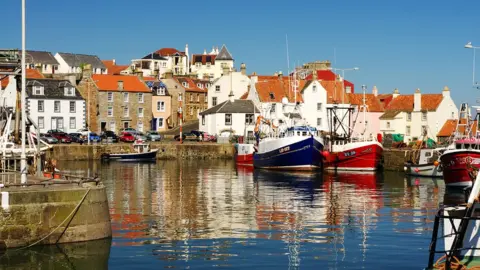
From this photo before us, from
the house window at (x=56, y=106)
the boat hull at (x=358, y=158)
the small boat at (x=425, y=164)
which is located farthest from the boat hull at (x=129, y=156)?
the small boat at (x=425, y=164)

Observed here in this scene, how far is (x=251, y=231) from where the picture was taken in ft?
96.2

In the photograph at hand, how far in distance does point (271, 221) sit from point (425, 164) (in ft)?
99.3

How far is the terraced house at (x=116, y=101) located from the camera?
314ft

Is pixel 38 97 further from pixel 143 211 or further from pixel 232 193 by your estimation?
pixel 143 211

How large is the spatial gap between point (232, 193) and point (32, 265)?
23.2m

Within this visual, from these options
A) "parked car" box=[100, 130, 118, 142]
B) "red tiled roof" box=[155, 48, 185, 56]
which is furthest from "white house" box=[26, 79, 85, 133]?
"red tiled roof" box=[155, 48, 185, 56]

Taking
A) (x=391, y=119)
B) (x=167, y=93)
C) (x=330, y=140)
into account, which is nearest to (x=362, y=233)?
(x=330, y=140)

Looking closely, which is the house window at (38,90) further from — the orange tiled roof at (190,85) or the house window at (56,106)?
the orange tiled roof at (190,85)

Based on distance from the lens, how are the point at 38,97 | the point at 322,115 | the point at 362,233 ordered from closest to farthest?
1. the point at 362,233
2. the point at 38,97
3. the point at 322,115

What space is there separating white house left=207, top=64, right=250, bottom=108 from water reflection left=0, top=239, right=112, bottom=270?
80.7 meters

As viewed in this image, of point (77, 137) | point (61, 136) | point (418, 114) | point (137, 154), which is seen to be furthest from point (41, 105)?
point (418, 114)

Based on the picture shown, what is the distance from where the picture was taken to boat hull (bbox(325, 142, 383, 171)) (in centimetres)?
6512

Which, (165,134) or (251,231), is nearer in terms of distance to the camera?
(251,231)

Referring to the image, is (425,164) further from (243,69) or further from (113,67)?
(113,67)
